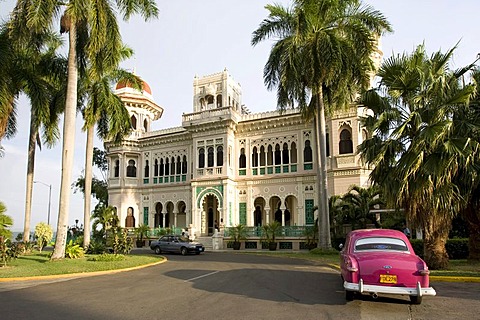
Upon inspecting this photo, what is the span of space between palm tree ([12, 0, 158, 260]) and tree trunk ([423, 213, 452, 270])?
14889 mm

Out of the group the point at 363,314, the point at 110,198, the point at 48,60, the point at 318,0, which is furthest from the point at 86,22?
the point at 110,198

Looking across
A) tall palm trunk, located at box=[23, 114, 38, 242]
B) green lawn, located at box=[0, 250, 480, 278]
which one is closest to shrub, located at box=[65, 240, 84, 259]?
green lawn, located at box=[0, 250, 480, 278]

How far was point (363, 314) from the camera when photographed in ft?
24.6

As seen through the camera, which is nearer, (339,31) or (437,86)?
(437,86)

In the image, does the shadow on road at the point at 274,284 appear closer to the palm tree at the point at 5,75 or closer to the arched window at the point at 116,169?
the palm tree at the point at 5,75

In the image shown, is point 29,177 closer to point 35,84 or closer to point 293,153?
point 35,84

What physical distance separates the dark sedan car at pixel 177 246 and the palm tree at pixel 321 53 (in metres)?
7.99

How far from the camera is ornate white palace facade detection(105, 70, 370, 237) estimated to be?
3066cm

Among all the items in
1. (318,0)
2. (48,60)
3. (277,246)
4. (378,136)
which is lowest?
(277,246)

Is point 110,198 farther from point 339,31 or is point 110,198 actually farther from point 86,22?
point 339,31

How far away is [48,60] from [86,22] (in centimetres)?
507

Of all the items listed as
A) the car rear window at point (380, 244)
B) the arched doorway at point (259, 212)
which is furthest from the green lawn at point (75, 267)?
the arched doorway at point (259, 212)

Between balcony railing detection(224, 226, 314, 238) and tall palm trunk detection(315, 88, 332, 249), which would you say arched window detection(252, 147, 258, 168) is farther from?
tall palm trunk detection(315, 88, 332, 249)

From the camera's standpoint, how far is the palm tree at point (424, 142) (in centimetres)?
1327
